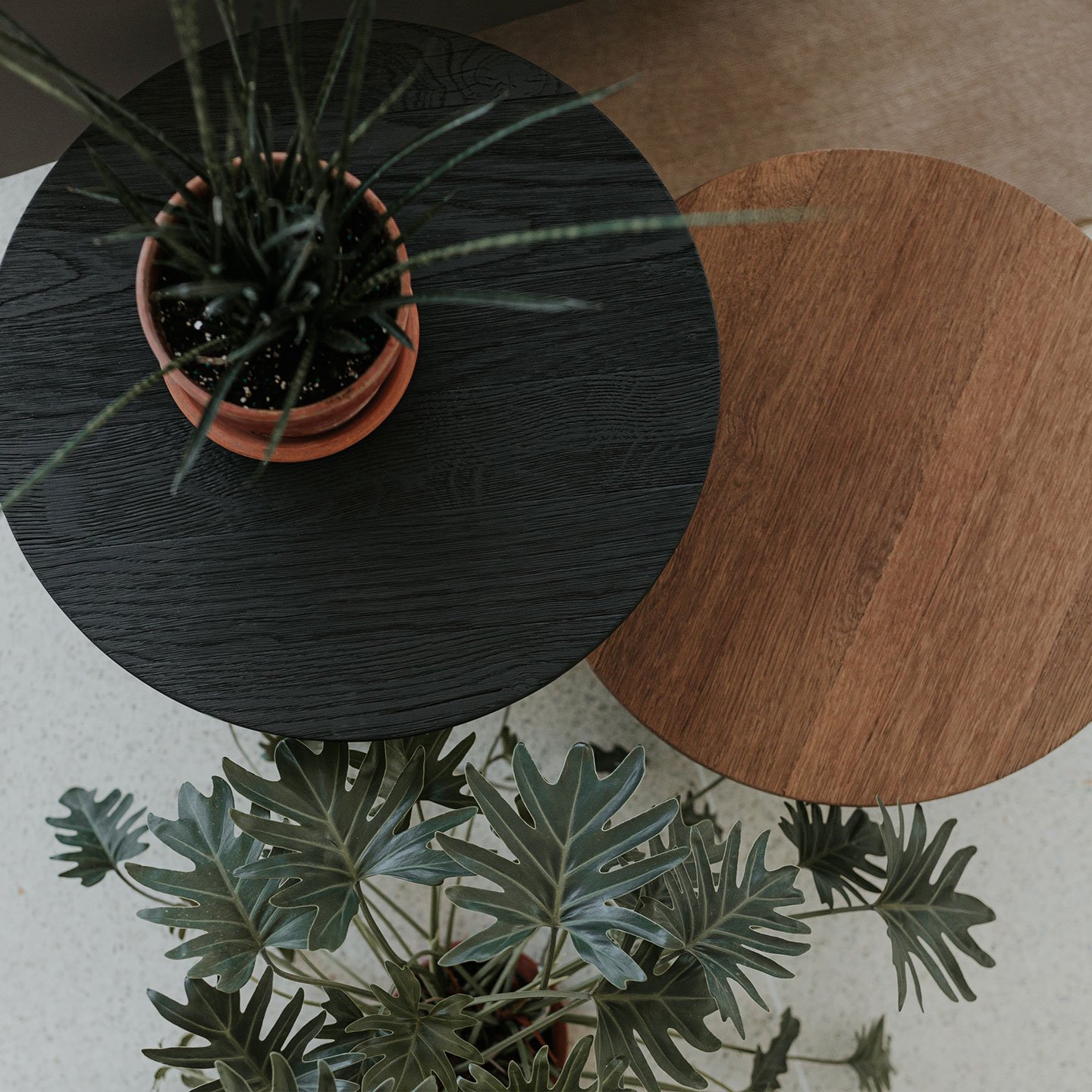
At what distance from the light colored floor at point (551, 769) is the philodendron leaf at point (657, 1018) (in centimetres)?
67

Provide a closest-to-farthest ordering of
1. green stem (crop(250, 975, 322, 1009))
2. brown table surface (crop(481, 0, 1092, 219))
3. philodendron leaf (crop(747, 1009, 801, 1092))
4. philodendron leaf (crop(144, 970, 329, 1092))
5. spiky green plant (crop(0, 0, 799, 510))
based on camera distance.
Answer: spiky green plant (crop(0, 0, 799, 510)) → philodendron leaf (crop(144, 970, 329, 1092)) → green stem (crop(250, 975, 322, 1009)) → philodendron leaf (crop(747, 1009, 801, 1092)) → brown table surface (crop(481, 0, 1092, 219))

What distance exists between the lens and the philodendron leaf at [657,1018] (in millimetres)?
801

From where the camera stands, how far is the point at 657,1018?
0.83 m

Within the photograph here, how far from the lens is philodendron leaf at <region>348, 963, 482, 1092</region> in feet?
2.61

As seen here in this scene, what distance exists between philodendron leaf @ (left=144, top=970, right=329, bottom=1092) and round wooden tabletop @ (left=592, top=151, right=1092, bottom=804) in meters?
0.48

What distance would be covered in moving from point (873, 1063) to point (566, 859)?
78 centimetres

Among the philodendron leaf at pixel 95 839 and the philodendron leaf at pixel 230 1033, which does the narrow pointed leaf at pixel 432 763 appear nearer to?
the philodendron leaf at pixel 230 1033

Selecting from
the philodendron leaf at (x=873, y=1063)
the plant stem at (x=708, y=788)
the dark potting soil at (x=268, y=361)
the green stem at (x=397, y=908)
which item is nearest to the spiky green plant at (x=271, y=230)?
the dark potting soil at (x=268, y=361)

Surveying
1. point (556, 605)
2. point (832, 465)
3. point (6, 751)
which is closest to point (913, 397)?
point (832, 465)

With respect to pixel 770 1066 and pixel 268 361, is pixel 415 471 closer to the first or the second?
pixel 268 361

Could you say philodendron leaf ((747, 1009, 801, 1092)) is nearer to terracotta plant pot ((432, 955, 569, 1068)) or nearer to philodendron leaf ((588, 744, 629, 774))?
terracotta plant pot ((432, 955, 569, 1068))

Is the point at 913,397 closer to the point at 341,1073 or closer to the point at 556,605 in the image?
the point at 556,605

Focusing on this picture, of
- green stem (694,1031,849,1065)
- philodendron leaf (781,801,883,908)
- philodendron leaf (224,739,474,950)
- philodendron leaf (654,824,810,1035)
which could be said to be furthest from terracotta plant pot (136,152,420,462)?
green stem (694,1031,849,1065)

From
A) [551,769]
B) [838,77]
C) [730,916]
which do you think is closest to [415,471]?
[730,916]
